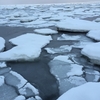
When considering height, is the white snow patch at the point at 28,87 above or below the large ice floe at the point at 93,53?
below

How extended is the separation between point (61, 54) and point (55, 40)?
76 cm

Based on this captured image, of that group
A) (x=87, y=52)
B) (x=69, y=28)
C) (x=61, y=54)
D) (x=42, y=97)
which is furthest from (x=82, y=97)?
(x=69, y=28)

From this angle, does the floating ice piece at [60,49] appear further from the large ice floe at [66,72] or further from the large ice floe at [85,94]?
the large ice floe at [85,94]

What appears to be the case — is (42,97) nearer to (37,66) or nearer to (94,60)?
(37,66)

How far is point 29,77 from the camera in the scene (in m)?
1.63

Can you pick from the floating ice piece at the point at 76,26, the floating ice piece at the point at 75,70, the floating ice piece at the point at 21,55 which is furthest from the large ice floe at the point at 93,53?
the floating ice piece at the point at 76,26

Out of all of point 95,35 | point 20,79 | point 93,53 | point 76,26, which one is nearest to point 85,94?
point 20,79

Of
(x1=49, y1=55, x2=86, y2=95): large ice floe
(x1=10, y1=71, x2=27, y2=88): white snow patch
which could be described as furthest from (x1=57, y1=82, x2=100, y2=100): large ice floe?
(x1=10, y1=71, x2=27, y2=88): white snow patch

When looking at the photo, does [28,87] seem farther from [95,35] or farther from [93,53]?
[95,35]

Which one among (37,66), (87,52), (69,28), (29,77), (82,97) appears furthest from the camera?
→ (69,28)

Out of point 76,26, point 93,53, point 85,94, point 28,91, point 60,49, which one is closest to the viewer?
point 85,94

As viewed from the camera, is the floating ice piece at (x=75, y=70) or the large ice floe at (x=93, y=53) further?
the large ice floe at (x=93, y=53)

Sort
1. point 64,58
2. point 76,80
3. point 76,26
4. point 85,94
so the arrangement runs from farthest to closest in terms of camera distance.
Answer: point 76,26
point 64,58
point 76,80
point 85,94

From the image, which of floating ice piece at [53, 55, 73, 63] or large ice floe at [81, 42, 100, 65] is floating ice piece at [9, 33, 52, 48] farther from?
large ice floe at [81, 42, 100, 65]
